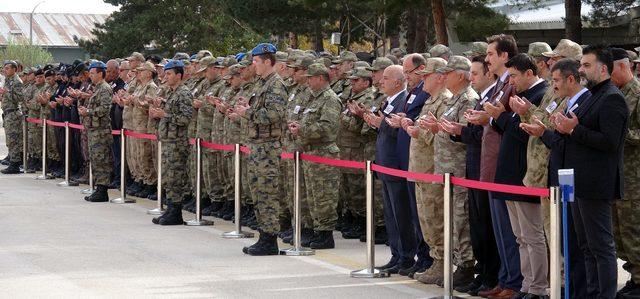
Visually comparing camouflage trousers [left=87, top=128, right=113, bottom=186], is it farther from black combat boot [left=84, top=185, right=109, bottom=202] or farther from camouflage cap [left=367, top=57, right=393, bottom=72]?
camouflage cap [left=367, top=57, right=393, bottom=72]

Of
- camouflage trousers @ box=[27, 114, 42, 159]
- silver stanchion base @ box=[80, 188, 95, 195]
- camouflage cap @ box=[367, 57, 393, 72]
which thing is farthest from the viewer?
camouflage trousers @ box=[27, 114, 42, 159]

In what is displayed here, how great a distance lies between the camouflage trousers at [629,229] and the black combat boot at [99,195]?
34.2 ft

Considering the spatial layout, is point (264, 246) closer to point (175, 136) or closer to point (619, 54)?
point (175, 136)

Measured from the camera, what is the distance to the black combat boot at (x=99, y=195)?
1883cm

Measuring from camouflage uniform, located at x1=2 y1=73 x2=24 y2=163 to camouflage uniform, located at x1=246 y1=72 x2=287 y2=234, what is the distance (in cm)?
1259

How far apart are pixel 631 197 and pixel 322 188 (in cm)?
447

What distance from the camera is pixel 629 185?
32.6ft

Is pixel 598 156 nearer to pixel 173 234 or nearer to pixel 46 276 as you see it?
pixel 46 276

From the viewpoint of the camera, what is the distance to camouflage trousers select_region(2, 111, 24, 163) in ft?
81.1

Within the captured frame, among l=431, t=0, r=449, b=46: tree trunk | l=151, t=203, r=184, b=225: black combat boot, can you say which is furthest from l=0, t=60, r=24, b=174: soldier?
l=431, t=0, r=449, b=46: tree trunk

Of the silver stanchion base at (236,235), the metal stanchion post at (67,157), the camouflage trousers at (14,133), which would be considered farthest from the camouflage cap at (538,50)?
the camouflage trousers at (14,133)

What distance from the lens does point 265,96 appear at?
13.0 metres

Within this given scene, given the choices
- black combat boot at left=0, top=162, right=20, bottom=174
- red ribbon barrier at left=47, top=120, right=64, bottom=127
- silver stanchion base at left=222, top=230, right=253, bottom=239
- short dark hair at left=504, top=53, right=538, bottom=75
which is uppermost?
short dark hair at left=504, top=53, right=538, bottom=75

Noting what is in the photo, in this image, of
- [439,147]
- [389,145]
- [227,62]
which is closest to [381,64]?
[389,145]
